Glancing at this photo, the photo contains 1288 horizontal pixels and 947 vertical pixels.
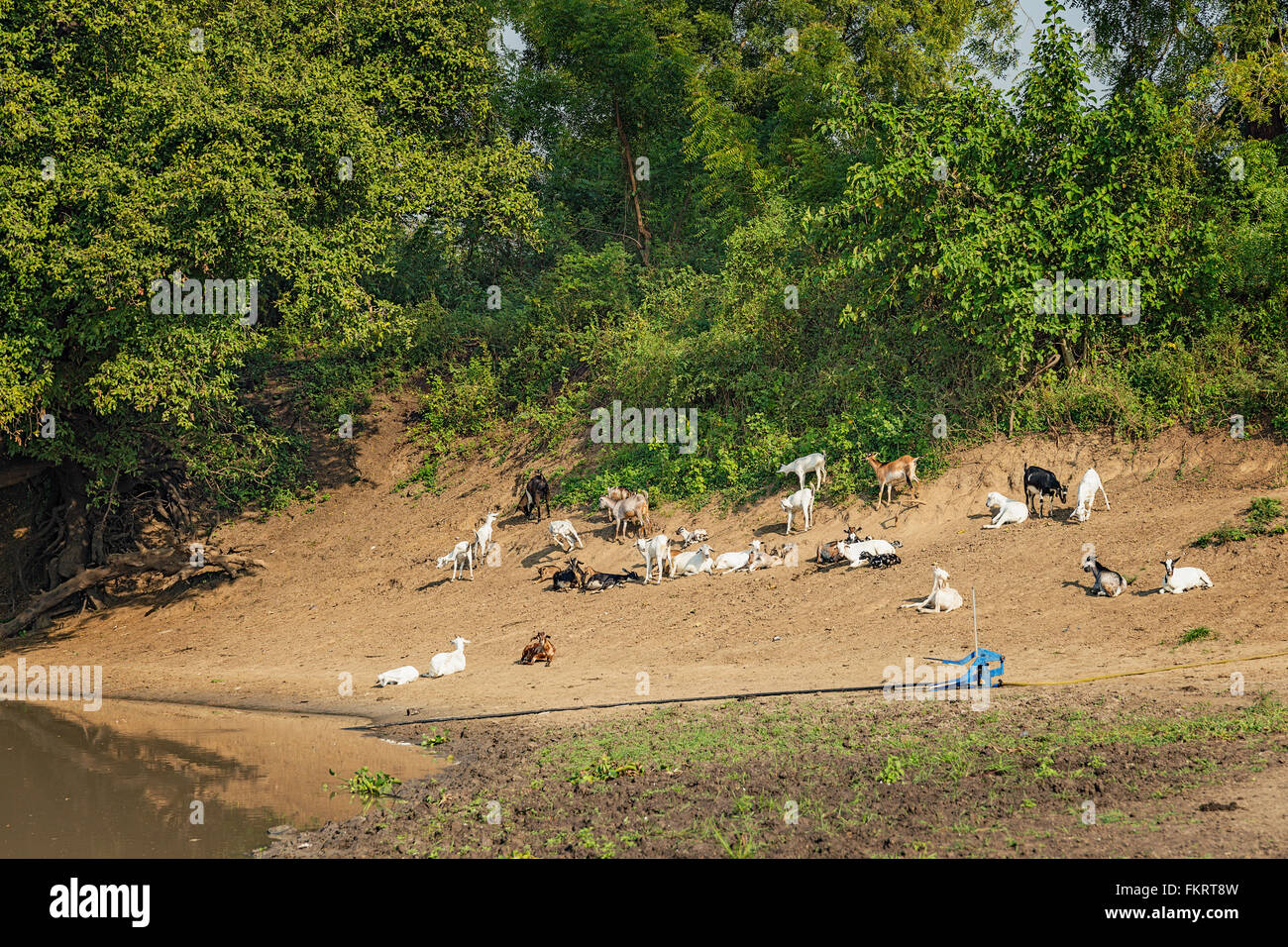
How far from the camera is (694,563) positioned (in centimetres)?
1895

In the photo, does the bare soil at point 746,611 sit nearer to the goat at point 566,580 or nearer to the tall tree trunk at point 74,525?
the goat at point 566,580

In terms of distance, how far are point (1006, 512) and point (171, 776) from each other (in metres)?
12.3

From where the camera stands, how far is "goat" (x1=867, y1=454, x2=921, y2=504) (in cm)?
1906

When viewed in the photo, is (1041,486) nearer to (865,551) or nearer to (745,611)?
(865,551)

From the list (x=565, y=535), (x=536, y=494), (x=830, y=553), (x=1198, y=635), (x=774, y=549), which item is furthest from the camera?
(x=536, y=494)

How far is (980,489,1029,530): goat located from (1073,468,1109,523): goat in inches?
30.2

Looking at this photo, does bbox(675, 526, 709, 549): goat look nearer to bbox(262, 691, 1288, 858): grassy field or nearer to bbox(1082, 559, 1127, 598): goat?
bbox(1082, 559, 1127, 598): goat

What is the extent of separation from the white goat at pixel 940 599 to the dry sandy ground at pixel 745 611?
0.69 ft

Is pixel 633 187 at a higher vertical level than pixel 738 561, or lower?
higher

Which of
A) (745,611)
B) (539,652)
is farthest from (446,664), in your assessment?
(745,611)

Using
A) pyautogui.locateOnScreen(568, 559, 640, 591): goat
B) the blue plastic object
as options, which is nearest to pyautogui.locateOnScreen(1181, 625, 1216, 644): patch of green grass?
the blue plastic object

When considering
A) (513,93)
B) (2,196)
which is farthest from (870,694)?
(513,93)

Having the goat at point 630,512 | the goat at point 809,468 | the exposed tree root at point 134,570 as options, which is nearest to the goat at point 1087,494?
the goat at point 809,468

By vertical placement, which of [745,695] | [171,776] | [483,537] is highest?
[483,537]
